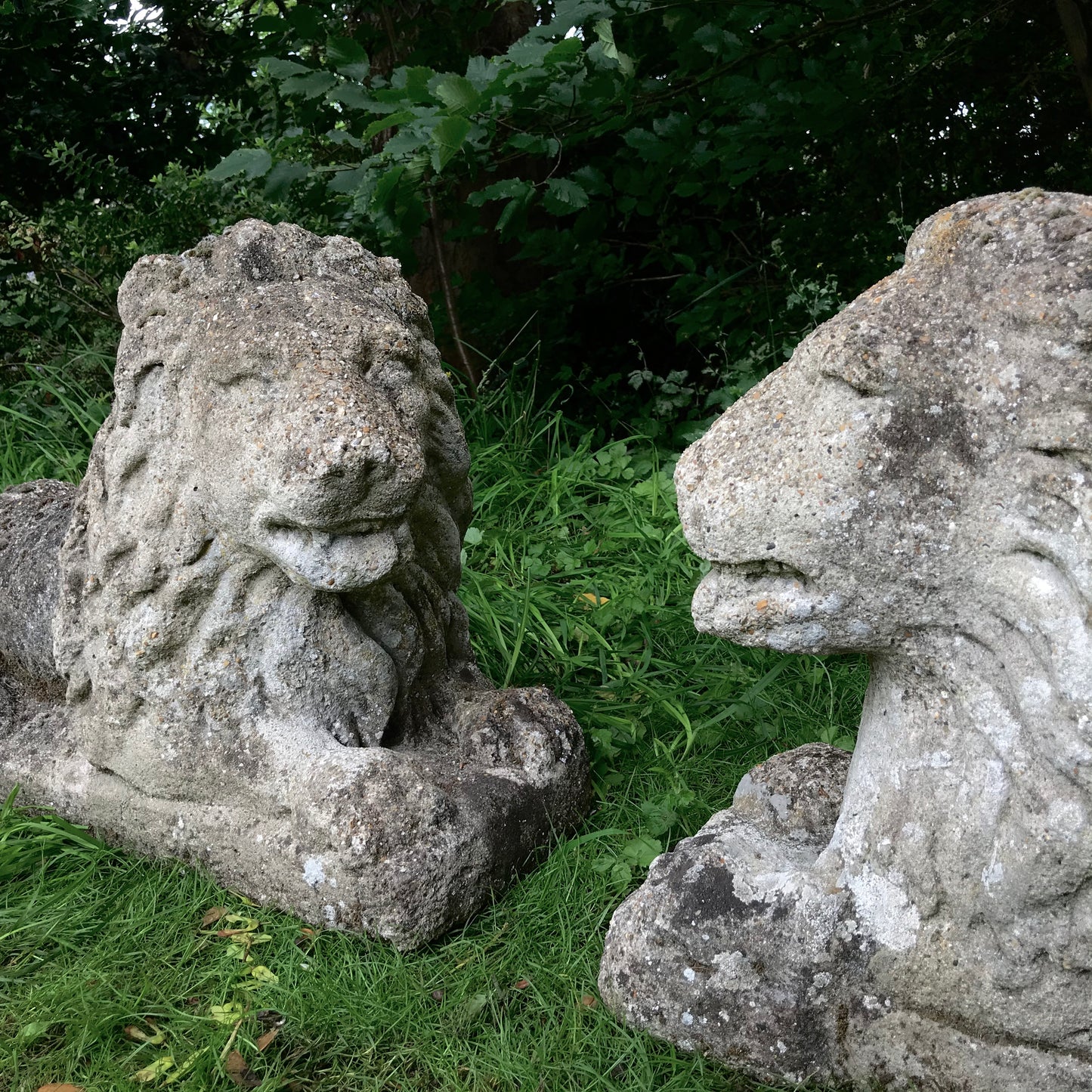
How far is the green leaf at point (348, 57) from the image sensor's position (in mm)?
3115

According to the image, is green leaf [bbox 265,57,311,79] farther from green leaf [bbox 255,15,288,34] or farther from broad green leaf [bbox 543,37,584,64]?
broad green leaf [bbox 543,37,584,64]

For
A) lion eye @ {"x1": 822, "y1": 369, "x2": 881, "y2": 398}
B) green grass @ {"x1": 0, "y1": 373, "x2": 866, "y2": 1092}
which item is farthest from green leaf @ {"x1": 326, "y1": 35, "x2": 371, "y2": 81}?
lion eye @ {"x1": 822, "y1": 369, "x2": 881, "y2": 398}

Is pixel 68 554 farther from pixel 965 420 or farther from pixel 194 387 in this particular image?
pixel 965 420

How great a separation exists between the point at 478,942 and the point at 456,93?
1.83 m

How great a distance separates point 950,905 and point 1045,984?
150 millimetres

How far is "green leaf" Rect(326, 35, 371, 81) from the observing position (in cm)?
312

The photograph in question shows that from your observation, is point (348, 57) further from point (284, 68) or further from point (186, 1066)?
point (186, 1066)

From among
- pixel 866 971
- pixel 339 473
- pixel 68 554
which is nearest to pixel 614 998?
pixel 866 971

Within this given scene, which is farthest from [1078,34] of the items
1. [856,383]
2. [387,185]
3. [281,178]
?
[856,383]

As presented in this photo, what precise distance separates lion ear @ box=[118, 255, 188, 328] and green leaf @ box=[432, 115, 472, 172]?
710 millimetres

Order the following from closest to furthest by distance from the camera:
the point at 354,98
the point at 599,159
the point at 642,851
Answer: the point at 642,851 < the point at 354,98 < the point at 599,159

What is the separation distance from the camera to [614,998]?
6.38 ft

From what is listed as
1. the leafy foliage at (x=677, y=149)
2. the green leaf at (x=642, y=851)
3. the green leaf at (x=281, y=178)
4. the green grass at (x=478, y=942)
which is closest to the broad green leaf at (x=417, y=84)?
the leafy foliage at (x=677, y=149)

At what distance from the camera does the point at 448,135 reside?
107 inches
